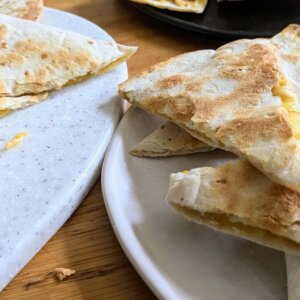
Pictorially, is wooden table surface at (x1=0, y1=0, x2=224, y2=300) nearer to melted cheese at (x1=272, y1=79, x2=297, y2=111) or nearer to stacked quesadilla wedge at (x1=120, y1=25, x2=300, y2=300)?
stacked quesadilla wedge at (x1=120, y1=25, x2=300, y2=300)

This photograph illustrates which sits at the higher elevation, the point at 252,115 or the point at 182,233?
the point at 252,115

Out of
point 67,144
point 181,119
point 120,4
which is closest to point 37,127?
point 67,144

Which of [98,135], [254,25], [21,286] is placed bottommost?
[21,286]

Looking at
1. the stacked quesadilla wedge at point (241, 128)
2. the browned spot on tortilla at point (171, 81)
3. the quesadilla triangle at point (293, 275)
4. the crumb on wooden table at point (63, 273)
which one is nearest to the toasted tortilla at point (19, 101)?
the stacked quesadilla wedge at point (241, 128)

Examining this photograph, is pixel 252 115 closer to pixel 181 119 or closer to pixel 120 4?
pixel 181 119

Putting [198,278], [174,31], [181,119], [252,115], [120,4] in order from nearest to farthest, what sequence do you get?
[198,278]
[252,115]
[181,119]
[174,31]
[120,4]

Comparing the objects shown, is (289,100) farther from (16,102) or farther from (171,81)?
(16,102)
